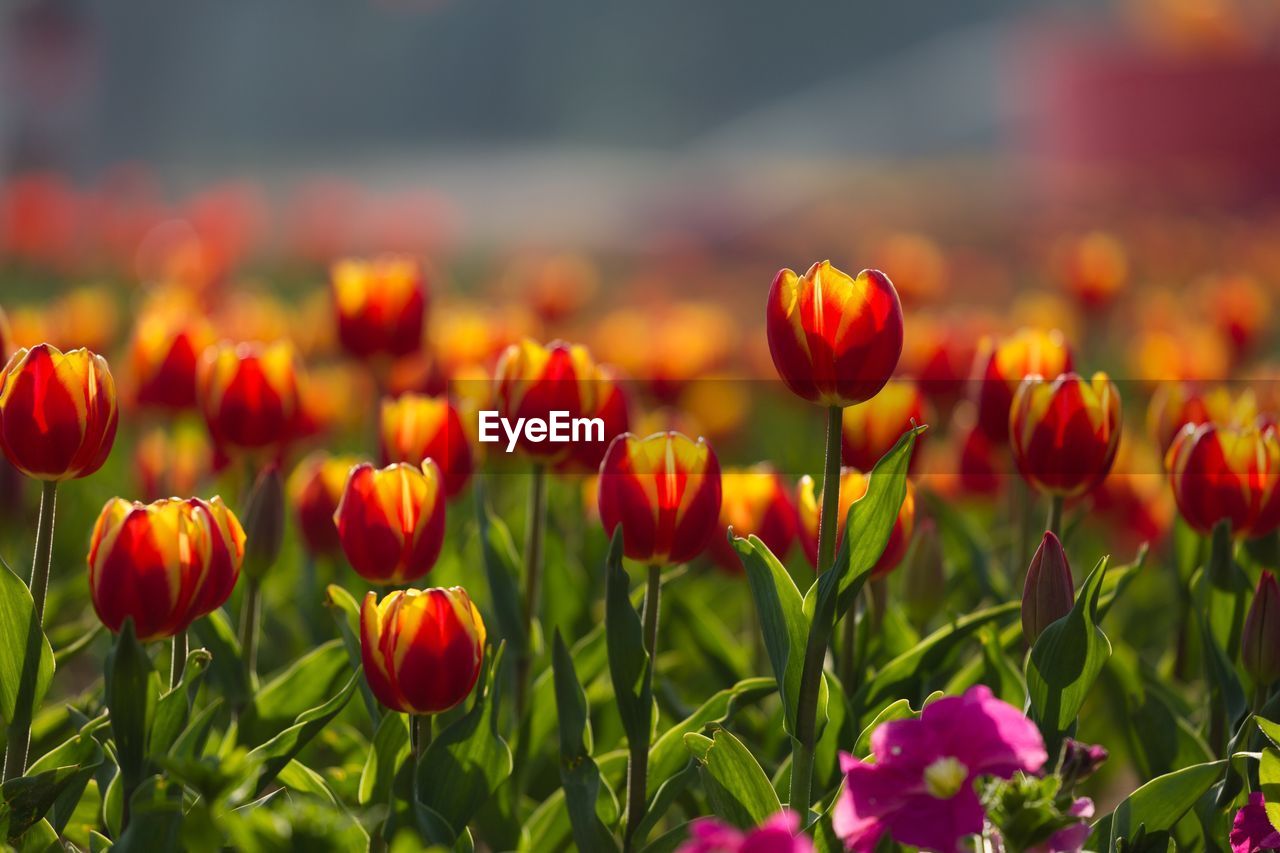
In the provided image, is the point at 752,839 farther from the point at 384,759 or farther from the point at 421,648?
the point at 384,759

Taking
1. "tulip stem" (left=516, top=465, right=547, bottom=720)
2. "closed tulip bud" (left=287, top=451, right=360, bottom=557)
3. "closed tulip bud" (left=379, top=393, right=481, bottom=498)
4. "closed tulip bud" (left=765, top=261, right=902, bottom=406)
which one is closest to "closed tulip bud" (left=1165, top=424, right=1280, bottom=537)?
"closed tulip bud" (left=765, top=261, right=902, bottom=406)

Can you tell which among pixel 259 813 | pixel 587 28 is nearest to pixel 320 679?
pixel 259 813

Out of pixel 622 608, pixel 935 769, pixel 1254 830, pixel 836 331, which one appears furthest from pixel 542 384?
pixel 1254 830

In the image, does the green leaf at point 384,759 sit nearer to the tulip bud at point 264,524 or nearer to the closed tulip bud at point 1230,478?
the tulip bud at point 264,524

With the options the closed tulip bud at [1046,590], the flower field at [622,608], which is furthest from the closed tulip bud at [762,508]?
the closed tulip bud at [1046,590]

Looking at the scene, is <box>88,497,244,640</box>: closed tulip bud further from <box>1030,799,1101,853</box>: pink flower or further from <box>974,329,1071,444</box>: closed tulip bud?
<box>974,329,1071,444</box>: closed tulip bud

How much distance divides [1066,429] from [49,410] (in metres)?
0.98

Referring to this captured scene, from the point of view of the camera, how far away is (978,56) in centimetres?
1864

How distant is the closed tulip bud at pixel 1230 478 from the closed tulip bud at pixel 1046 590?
28 centimetres

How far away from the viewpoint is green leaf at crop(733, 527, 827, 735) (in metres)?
1.29

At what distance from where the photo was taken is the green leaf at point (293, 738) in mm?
1260

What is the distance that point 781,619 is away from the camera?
1296mm

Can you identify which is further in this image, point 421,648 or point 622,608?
point 622,608

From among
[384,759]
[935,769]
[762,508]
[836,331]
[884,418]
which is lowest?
[384,759]
